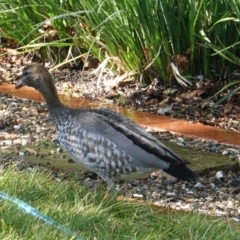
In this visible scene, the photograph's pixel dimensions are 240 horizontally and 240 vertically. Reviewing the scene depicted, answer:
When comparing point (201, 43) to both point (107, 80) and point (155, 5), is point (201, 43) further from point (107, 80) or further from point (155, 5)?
point (107, 80)

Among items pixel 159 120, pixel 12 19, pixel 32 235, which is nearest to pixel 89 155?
pixel 32 235

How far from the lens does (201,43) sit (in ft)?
27.6

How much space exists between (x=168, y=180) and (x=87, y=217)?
1509 millimetres

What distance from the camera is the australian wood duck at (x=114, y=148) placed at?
5625mm

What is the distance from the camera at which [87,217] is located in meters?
4.93

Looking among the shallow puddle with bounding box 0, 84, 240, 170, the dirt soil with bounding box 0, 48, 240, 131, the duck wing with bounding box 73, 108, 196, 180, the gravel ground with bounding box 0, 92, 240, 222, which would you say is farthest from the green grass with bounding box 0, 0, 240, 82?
the duck wing with bounding box 73, 108, 196, 180

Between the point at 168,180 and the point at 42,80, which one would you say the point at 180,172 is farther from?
the point at 42,80

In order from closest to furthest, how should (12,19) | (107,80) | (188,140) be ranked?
(188,140) < (107,80) < (12,19)

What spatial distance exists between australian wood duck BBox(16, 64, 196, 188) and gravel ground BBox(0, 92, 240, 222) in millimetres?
194

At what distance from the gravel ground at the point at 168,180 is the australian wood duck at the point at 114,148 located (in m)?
0.19

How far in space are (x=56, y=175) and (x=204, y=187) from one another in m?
1.05

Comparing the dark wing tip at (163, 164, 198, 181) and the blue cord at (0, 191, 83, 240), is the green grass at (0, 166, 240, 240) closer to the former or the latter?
the blue cord at (0, 191, 83, 240)

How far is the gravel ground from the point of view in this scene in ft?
19.0

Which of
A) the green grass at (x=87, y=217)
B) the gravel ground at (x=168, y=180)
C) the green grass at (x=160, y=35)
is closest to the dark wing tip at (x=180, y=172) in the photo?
the gravel ground at (x=168, y=180)
